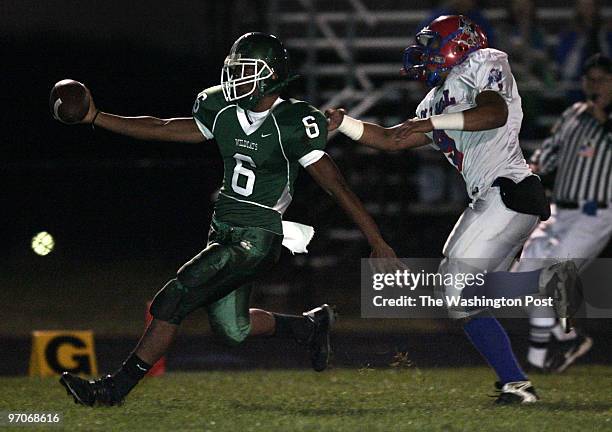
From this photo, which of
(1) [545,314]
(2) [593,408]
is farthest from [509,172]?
(1) [545,314]

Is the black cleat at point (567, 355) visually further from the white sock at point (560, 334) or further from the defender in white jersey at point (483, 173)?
the defender in white jersey at point (483, 173)

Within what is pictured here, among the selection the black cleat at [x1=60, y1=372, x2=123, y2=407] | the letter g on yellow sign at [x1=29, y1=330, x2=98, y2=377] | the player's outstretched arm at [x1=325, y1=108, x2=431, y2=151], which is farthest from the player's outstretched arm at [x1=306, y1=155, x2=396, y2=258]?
the letter g on yellow sign at [x1=29, y1=330, x2=98, y2=377]

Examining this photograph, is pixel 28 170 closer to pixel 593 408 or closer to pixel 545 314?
pixel 545 314

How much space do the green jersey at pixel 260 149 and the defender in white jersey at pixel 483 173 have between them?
20cm

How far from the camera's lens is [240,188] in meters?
6.90

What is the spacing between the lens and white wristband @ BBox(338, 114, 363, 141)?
6.93m

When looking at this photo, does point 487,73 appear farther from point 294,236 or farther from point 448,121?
point 294,236

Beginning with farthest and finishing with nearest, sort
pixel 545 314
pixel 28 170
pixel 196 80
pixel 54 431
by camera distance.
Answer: pixel 196 80, pixel 28 170, pixel 545 314, pixel 54 431

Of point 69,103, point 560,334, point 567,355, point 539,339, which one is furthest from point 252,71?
point 560,334

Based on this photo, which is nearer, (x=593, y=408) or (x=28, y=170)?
(x=593, y=408)

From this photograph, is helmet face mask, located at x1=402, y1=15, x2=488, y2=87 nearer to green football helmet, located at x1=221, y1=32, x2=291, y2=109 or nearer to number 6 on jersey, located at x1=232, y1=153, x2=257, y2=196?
green football helmet, located at x1=221, y1=32, x2=291, y2=109

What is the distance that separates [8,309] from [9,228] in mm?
1520

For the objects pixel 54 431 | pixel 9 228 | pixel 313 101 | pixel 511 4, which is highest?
pixel 511 4

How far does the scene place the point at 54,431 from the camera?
618cm
